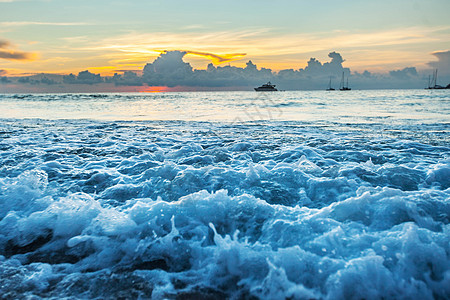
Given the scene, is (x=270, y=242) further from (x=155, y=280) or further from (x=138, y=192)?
(x=138, y=192)

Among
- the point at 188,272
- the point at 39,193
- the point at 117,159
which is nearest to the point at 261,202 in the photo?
the point at 188,272

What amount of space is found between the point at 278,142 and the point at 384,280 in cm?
591

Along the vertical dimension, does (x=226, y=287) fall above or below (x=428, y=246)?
below

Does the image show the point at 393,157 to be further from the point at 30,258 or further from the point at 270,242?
the point at 30,258

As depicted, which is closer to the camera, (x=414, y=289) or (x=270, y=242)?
(x=414, y=289)

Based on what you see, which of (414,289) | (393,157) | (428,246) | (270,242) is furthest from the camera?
(393,157)

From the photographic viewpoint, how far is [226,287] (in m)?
2.25

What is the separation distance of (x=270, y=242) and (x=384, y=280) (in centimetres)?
99

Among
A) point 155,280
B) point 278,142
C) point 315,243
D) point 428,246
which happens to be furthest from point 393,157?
point 155,280

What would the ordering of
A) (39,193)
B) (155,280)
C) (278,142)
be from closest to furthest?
(155,280)
(39,193)
(278,142)

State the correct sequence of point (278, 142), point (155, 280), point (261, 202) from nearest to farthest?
point (155, 280)
point (261, 202)
point (278, 142)

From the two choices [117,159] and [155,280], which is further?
[117,159]

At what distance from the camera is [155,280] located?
2.33 metres

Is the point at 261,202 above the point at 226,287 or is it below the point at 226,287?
above
